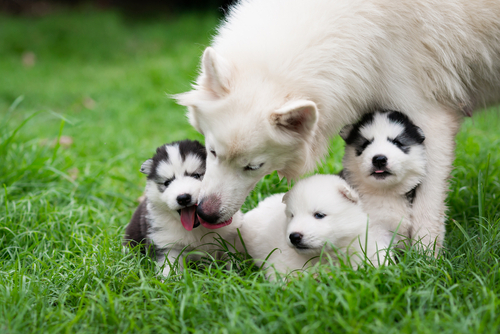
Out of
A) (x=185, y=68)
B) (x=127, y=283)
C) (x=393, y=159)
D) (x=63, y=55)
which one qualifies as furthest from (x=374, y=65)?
(x=63, y=55)

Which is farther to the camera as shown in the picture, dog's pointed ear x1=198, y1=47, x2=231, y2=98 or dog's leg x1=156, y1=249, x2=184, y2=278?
dog's leg x1=156, y1=249, x2=184, y2=278

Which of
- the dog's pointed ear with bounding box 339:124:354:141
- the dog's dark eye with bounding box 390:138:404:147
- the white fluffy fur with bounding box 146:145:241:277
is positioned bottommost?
the white fluffy fur with bounding box 146:145:241:277

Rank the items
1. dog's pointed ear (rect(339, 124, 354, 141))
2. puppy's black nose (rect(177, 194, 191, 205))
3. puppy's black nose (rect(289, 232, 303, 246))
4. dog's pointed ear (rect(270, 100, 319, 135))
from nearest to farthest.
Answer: dog's pointed ear (rect(270, 100, 319, 135)) → puppy's black nose (rect(289, 232, 303, 246)) → puppy's black nose (rect(177, 194, 191, 205)) → dog's pointed ear (rect(339, 124, 354, 141))

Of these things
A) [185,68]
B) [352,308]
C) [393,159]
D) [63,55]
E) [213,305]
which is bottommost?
[63,55]

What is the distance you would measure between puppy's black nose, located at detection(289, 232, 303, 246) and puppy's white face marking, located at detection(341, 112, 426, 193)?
0.63m

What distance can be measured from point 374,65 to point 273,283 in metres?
1.47

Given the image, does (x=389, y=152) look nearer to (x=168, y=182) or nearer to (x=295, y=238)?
(x=295, y=238)

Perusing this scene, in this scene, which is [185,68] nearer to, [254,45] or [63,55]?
[63,55]

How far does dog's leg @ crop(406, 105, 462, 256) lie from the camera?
278 cm

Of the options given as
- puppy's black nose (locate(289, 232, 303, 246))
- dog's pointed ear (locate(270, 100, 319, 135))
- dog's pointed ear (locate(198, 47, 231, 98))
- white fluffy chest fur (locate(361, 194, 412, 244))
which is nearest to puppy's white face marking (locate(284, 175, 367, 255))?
puppy's black nose (locate(289, 232, 303, 246))

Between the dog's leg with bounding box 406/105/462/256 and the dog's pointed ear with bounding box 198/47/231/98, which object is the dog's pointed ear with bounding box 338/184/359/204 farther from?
the dog's pointed ear with bounding box 198/47/231/98

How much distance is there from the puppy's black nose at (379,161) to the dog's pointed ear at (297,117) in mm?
455

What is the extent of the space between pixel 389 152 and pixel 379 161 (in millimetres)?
79

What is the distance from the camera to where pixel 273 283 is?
2.39 m
